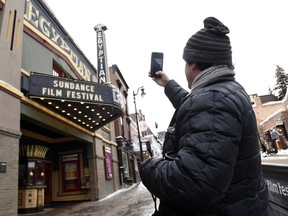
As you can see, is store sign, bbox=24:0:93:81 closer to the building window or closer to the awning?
the awning

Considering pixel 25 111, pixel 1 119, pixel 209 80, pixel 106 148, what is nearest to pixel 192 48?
pixel 209 80

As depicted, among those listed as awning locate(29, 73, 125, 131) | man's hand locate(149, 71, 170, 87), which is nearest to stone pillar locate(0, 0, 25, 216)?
awning locate(29, 73, 125, 131)

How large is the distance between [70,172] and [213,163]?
52.3 feet

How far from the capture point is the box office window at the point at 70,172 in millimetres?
15672

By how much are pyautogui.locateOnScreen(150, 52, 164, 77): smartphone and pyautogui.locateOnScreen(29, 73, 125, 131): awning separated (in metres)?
8.31

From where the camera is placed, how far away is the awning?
9.80 meters

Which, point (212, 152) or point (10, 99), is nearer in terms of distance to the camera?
point (212, 152)

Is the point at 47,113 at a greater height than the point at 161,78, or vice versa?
the point at 47,113

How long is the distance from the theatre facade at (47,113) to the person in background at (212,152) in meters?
7.41

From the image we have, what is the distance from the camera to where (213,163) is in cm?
121

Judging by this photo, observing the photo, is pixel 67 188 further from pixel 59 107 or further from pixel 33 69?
pixel 33 69

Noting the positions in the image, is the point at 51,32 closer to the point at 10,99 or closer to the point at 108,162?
the point at 10,99

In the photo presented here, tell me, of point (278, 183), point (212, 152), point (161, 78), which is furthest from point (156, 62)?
point (278, 183)

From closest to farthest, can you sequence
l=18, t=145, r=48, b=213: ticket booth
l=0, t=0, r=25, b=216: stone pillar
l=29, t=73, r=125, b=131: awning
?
l=0, t=0, r=25, b=216: stone pillar, l=29, t=73, r=125, b=131: awning, l=18, t=145, r=48, b=213: ticket booth
